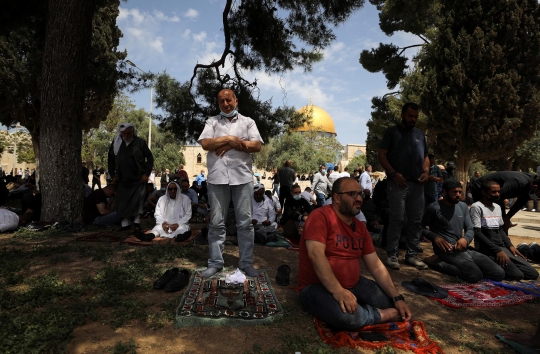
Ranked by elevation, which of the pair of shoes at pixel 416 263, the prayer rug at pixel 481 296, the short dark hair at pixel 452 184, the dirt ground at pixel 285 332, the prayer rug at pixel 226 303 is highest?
the short dark hair at pixel 452 184

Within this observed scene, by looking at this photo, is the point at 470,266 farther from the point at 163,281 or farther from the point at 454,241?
the point at 163,281

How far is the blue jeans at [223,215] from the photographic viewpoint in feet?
12.5

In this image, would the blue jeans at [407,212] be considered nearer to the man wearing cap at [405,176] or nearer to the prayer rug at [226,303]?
the man wearing cap at [405,176]

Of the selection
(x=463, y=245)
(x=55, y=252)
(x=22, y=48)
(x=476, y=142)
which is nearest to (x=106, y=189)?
(x=55, y=252)

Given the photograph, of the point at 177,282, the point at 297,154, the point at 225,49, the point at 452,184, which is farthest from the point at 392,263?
the point at 297,154

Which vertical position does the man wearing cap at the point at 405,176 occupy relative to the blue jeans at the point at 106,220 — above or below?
above

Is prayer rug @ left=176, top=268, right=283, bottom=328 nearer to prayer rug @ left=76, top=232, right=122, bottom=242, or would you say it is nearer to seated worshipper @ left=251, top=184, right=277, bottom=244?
prayer rug @ left=76, top=232, right=122, bottom=242

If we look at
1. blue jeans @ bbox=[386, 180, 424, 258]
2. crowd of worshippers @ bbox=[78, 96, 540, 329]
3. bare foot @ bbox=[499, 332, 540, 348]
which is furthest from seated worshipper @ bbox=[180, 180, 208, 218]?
bare foot @ bbox=[499, 332, 540, 348]

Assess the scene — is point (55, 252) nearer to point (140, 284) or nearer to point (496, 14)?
point (140, 284)

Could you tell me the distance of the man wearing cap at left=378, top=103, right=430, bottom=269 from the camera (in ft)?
15.0

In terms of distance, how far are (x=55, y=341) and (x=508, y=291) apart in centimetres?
449

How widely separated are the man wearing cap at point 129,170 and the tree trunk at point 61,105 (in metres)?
0.89

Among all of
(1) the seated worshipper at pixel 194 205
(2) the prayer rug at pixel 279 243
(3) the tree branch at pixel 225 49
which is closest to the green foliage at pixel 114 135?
(3) the tree branch at pixel 225 49

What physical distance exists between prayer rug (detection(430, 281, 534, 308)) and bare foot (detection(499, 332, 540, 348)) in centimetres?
59
